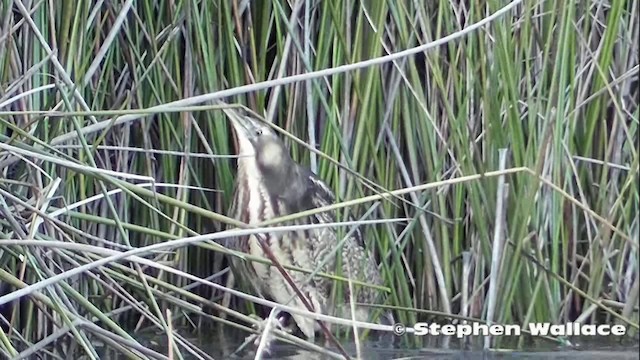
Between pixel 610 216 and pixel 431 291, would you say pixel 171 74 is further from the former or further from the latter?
pixel 610 216

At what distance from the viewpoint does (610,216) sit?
5.83 ft

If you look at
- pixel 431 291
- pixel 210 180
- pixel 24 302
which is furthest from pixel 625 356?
pixel 24 302

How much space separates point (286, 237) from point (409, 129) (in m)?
0.28

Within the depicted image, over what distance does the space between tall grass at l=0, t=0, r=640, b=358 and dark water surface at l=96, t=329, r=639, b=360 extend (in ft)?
0.10

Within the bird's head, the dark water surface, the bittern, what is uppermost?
the bird's head

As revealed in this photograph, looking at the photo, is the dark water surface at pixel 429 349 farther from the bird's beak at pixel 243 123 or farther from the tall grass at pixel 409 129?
the bird's beak at pixel 243 123

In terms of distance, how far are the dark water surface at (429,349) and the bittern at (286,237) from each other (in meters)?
0.09

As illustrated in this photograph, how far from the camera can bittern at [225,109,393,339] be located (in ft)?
5.85

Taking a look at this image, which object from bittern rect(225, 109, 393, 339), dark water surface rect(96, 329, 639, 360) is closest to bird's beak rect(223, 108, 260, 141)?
bittern rect(225, 109, 393, 339)

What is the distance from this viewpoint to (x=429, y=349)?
5.60 ft

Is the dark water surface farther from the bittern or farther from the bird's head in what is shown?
the bird's head

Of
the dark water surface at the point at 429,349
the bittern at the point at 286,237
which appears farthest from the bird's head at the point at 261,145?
the dark water surface at the point at 429,349

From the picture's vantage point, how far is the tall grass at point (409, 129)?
5.59 feet

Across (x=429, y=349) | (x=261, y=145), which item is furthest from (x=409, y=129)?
(x=429, y=349)
